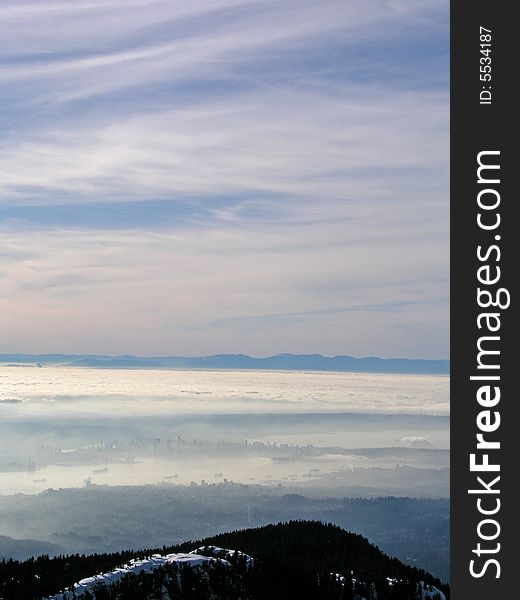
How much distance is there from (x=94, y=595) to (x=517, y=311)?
59587 mm

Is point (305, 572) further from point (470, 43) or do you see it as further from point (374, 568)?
point (470, 43)

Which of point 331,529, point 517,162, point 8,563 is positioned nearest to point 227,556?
point 8,563

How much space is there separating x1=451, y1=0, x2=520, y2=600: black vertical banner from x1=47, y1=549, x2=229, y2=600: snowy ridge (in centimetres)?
4667

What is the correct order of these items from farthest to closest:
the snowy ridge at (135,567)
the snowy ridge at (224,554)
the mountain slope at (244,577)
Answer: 1. the snowy ridge at (224,554)
2. the mountain slope at (244,577)
3. the snowy ridge at (135,567)

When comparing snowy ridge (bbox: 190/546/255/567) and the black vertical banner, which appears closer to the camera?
the black vertical banner

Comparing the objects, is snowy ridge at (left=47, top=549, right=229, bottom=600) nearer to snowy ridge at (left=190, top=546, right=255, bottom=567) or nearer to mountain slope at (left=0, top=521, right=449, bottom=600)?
mountain slope at (left=0, top=521, right=449, bottom=600)

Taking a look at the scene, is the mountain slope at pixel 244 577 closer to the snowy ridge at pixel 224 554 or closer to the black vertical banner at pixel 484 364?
the snowy ridge at pixel 224 554

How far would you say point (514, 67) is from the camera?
57.5m

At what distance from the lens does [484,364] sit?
→ 55.2 meters

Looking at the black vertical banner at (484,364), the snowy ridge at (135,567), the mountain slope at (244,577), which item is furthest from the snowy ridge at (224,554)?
the black vertical banner at (484,364)

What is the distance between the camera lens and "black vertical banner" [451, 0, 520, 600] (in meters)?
55.3

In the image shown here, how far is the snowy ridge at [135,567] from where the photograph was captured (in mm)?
90500

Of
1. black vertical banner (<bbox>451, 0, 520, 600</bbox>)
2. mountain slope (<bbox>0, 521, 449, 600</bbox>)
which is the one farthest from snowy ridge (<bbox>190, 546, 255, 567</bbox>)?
black vertical banner (<bbox>451, 0, 520, 600</bbox>)

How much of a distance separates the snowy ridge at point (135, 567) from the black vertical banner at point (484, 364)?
46673 mm
